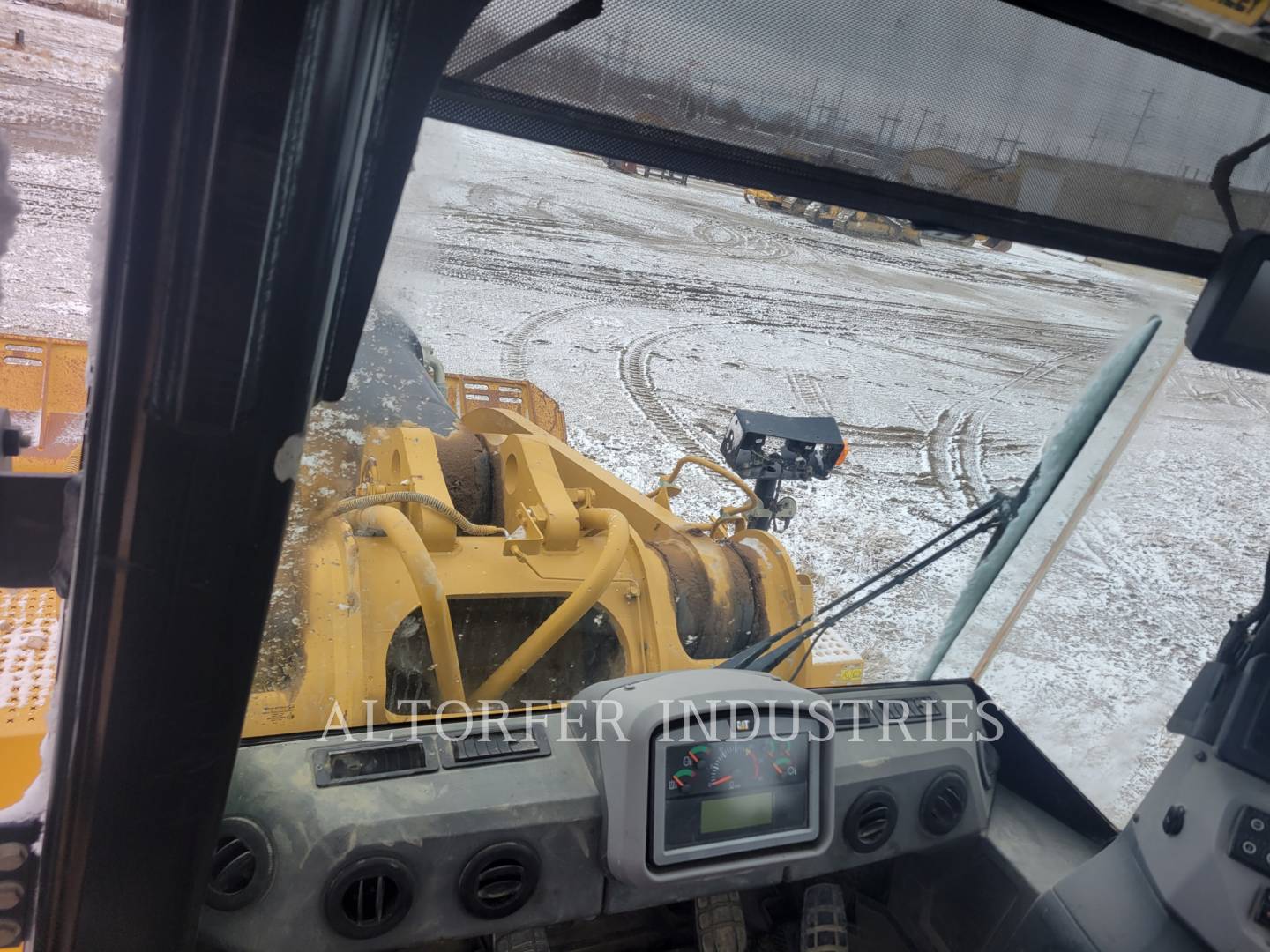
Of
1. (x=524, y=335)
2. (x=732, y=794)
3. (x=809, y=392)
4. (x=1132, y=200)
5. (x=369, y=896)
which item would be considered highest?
(x=1132, y=200)

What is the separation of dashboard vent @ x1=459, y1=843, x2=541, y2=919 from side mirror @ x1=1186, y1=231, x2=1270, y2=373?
1.42 metres

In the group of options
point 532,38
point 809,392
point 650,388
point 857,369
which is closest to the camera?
point 532,38

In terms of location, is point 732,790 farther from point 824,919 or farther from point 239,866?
point 239,866

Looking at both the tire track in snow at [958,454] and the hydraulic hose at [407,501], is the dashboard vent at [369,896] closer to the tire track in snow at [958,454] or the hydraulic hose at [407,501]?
the hydraulic hose at [407,501]

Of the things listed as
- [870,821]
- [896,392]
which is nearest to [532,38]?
[870,821]

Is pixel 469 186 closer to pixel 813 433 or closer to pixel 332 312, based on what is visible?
pixel 813 433

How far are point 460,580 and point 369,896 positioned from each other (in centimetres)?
97

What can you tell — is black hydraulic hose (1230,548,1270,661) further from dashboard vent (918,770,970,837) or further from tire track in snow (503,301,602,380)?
tire track in snow (503,301,602,380)

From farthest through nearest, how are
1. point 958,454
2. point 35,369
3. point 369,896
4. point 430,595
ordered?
point 958,454 < point 35,369 < point 430,595 < point 369,896

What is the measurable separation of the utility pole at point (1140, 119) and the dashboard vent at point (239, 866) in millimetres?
1560

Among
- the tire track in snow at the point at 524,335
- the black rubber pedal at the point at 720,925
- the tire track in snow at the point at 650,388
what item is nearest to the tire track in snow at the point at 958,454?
the tire track in snow at the point at 650,388

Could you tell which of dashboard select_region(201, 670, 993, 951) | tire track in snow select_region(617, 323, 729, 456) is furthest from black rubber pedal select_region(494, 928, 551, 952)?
tire track in snow select_region(617, 323, 729, 456)

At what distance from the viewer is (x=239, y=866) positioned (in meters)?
1.30

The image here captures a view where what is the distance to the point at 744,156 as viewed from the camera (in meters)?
1.01
